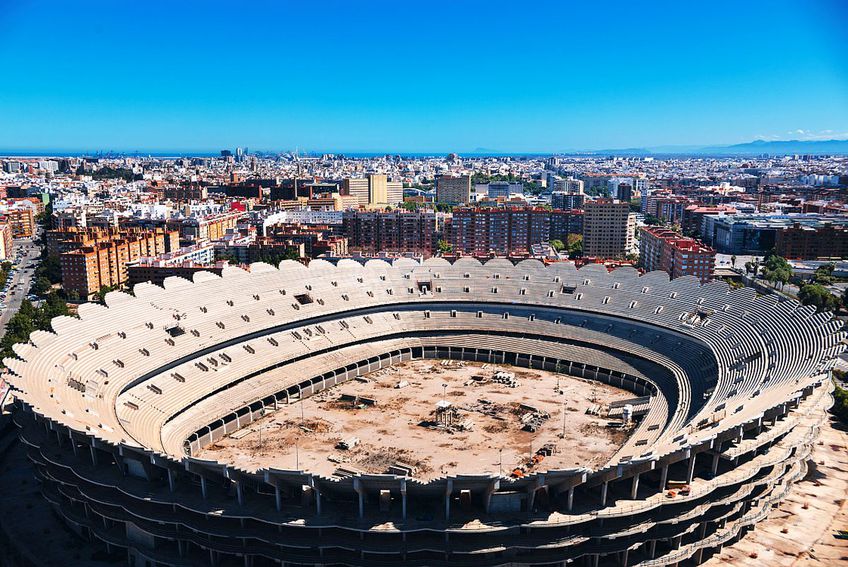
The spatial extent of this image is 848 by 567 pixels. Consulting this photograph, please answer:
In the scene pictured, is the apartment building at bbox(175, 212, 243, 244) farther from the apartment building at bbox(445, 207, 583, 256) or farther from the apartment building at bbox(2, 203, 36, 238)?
the apartment building at bbox(445, 207, 583, 256)

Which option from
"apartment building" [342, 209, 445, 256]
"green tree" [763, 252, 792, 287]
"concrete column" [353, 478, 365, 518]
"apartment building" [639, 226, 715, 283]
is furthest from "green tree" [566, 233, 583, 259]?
"concrete column" [353, 478, 365, 518]

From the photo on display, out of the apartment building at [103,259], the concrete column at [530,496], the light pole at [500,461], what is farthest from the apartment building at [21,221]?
the concrete column at [530,496]

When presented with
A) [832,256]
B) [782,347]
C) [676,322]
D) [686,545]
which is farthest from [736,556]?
[832,256]

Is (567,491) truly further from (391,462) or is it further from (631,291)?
(631,291)

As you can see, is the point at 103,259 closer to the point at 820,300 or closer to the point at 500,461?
the point at 500,461

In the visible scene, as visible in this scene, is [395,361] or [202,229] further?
[202,229]

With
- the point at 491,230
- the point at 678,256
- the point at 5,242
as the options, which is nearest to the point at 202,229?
the point at 5,242
